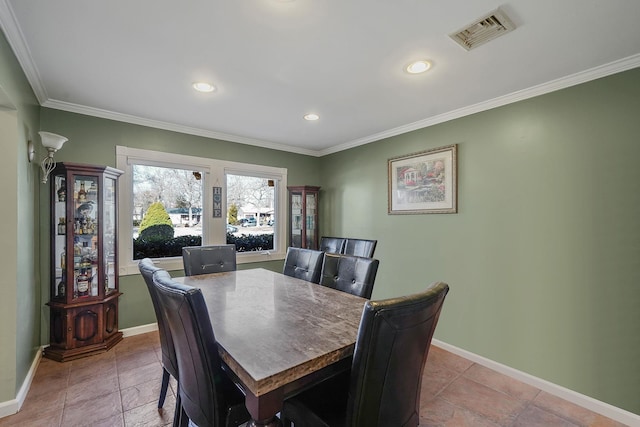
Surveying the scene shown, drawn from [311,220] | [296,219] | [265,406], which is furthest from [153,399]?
[311,220]

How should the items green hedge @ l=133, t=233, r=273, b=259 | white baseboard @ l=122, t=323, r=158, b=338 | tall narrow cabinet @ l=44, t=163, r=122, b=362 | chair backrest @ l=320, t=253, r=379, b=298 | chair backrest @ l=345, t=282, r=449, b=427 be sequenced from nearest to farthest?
chair backrest @ l=345, t=282, r=449, b=427 → chair backrest @ l=320, t=253, r=379, b=298 → tall narrow cabinet @ l=44, t=163, r=122, b=362 → white baseboard @ l=122, t=323, r=158, b=338 → green hedge @ l=133, t=233, r=273, b=259

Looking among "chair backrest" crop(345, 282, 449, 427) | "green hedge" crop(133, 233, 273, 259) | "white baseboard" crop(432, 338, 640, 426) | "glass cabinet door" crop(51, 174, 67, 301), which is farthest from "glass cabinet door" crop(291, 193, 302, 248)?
"chair backrest" crop(345, 282, 449, 427)

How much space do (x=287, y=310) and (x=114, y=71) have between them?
85.7 inches

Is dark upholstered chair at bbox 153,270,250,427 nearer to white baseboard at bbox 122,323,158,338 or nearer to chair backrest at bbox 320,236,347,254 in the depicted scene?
Result: chair backrest at bbox 320,236,347,254

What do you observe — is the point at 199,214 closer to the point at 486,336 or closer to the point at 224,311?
the point at 224,311

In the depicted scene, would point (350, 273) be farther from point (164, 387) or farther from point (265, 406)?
point (164, 387)

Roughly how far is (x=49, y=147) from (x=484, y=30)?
3425mm

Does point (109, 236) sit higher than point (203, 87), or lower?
lower

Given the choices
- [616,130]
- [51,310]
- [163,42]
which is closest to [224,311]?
[163,42]

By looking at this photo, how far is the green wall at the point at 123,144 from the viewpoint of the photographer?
9.11 feet

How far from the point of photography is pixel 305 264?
2623 millimetres

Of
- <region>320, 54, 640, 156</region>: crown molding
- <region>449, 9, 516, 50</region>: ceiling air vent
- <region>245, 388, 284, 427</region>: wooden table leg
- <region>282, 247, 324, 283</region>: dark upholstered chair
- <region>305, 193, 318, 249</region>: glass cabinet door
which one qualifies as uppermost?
<region>449, 9, 516, 50</region>: ceiling air vent

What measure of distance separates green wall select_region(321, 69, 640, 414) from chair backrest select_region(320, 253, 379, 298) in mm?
1318

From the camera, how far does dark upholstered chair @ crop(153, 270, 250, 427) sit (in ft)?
3.62
